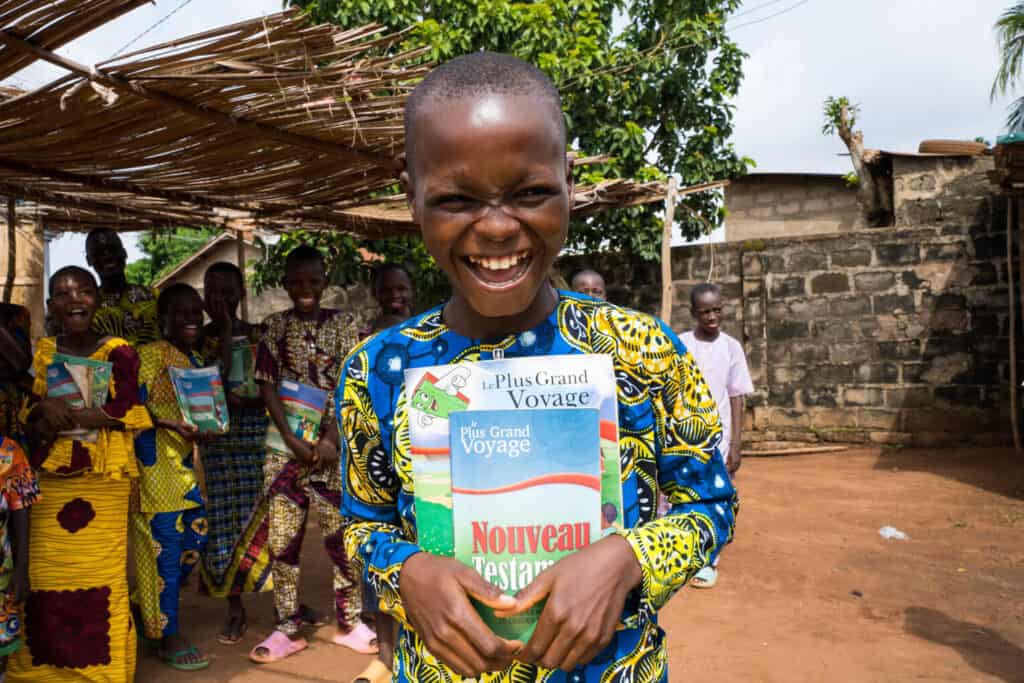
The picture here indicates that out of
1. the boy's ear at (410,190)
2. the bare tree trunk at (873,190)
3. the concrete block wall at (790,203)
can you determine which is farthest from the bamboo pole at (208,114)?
the concrete block wall at (790,203)

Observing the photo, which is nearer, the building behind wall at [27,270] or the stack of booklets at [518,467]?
the stack of booklets at [518,467]

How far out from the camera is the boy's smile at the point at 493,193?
105 centimetres

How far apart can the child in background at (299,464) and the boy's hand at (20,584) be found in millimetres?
1133

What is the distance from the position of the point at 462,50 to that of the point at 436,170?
6.43 m

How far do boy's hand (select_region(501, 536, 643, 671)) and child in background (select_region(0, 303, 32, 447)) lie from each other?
286 centimetres

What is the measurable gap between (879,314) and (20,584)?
7.74 m

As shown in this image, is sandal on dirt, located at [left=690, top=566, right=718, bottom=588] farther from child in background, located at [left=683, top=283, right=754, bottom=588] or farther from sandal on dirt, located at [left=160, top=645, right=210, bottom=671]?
sandal on dirt, located at [left=160, top=645, right=210, bottom=671]

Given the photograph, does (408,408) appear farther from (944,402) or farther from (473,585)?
(944,402)

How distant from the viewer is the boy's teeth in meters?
1.10

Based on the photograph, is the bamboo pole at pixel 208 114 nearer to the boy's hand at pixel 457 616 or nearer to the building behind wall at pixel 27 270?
the boy's hand at pixel 457 616

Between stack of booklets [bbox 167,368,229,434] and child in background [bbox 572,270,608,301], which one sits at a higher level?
child in background [bbox 572,270,608,301]

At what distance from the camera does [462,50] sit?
7.10 meters

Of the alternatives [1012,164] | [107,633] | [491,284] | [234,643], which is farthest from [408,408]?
[1012,164]

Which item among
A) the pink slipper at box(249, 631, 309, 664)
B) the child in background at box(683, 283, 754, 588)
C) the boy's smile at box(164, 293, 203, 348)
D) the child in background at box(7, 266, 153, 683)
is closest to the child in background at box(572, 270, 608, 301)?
the child in background at box(683, 283, 754, 588)
